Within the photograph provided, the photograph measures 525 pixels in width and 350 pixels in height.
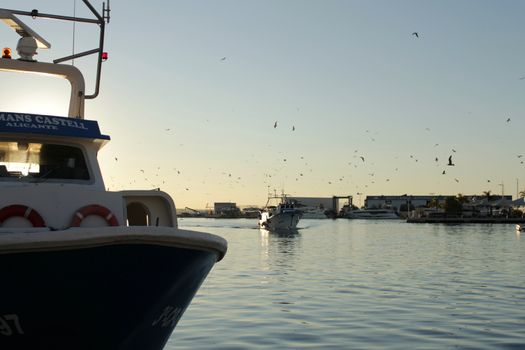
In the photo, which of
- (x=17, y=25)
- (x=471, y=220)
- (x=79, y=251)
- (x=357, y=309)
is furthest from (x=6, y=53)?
(x=471, y=220)

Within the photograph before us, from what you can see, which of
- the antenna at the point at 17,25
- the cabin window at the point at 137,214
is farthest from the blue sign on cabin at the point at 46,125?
the antenna at the point at 17,25

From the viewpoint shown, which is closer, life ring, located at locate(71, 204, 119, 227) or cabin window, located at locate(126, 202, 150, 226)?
life ring, located at locate(71, 204, 119, 227)

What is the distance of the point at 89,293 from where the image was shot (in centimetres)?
907

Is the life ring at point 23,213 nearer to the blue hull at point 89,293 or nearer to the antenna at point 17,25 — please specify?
the blue hull at point 89,293

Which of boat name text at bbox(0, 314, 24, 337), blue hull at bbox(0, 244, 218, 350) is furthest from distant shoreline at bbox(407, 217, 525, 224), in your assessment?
boat name text at bbox(0, 314, 24, 337)

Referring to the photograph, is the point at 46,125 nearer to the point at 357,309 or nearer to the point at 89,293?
the point at 89,293

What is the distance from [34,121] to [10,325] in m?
3.15

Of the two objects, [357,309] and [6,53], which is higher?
[6,53]

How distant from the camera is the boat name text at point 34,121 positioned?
10677 mm

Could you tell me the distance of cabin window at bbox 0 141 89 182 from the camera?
35.1ft

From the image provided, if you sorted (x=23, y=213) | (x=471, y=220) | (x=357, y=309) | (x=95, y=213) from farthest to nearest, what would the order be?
(x=471, y=220) → (x=357, y=309) → (x=95, y=213) → (x=23, y=213)

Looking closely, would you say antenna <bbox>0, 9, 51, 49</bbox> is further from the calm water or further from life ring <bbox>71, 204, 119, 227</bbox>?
the calm water

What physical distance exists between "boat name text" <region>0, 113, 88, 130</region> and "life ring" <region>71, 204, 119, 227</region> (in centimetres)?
157

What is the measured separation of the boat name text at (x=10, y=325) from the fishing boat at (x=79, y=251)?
12mm
